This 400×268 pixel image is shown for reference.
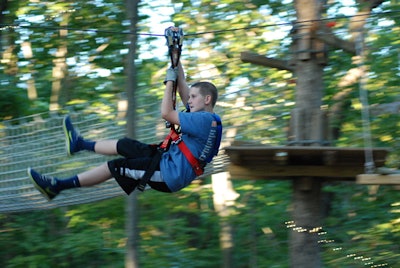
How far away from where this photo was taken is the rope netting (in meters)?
4.76

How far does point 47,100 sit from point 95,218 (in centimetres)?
127

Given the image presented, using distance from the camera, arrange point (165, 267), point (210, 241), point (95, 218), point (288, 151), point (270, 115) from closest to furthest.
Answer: point (288, 151) → point (270, 115) → point (165, 267) → point (95, 218) → point (210, 241)

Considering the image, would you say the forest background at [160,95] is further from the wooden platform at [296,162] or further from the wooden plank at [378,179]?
the wooden plank at [378,179]

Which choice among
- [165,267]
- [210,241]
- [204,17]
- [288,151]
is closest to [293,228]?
Result: [288,151]

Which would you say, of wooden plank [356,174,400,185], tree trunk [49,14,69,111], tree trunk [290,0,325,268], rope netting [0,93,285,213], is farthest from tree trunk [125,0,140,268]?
tree trunk [49,14,69,111]

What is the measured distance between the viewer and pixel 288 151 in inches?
173

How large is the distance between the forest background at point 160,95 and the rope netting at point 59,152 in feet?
4.64

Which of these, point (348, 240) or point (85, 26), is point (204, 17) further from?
point (348, 240)

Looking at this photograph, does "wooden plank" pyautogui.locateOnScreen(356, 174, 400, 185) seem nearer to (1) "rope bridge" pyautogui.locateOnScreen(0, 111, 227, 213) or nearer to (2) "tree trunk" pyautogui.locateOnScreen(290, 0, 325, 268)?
(2) "tree trunk" pyautogui.locateOnScreen(290, 0, 325, 268)

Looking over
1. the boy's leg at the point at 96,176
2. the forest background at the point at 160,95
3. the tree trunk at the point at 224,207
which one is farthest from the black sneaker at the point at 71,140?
the tree trunk at the point at 224,207

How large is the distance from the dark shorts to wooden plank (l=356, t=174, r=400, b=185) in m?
0.94

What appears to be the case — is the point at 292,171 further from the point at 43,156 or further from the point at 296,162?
the point at 43,156

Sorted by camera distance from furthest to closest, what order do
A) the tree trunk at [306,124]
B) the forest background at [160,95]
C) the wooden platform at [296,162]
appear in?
1. the forest background at [160,95]
2. the tree trunk at [306,124]
3. the wooden platform at [296,162]

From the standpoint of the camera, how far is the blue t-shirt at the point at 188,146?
3.64m
